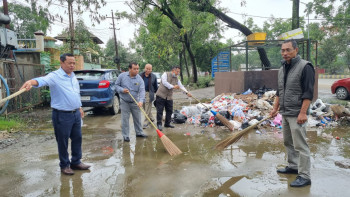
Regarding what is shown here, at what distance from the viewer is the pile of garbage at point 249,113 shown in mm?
6496

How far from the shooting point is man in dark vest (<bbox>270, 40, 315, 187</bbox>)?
9.90ft

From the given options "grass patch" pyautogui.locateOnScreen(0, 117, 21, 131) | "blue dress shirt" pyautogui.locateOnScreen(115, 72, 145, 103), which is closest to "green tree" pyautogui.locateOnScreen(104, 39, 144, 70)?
"grass patch" pyautogui.locateOnScreen(0, 117, 21, 131)

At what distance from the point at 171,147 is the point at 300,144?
206 centimetres

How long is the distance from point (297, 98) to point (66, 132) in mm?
3076

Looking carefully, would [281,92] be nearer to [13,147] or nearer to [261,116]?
[261,116]

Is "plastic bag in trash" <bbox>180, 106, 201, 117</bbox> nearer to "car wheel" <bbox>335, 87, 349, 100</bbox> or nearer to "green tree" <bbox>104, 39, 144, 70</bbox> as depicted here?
"car wheel" <bbox>335, 87, 349, 100</bbox>

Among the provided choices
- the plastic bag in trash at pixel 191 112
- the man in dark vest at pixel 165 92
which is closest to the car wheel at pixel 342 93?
the plastic bag in trash at pixel 191 112

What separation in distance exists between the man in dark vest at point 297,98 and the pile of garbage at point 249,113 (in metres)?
3.17

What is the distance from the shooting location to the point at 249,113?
7.13m

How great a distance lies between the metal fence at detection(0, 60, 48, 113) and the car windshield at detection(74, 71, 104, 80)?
86.2 inches

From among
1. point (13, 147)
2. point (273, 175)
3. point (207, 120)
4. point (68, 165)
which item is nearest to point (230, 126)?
point (207, 120)

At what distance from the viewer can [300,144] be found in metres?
3.11

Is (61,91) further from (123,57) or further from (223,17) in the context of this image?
(123,57)

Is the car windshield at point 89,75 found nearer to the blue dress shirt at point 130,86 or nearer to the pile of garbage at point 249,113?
the pile of garbage at point 249,113
